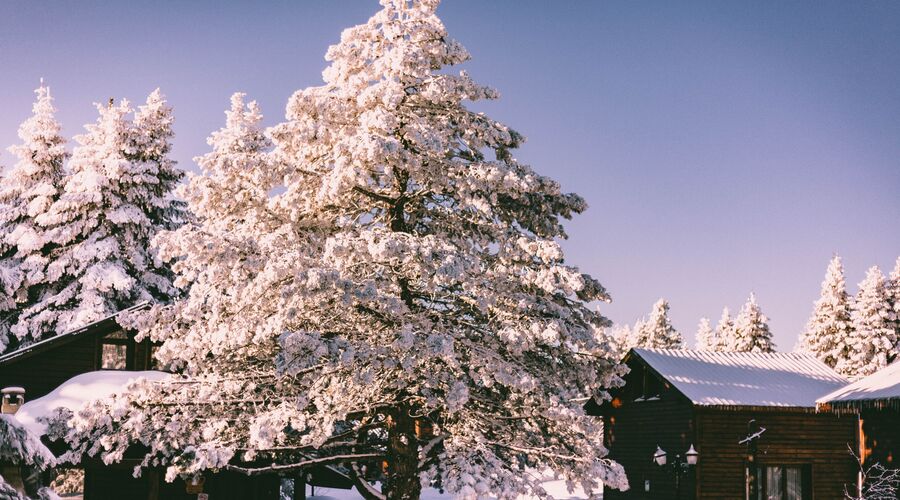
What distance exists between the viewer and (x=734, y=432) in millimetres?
27156

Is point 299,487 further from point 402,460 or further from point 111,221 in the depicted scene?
point 111,221

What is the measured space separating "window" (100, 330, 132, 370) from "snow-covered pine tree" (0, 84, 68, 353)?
8553 mm

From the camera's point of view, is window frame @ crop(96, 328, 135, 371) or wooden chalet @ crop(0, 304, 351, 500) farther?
window frame @ crop(96, 328, 135, 371)

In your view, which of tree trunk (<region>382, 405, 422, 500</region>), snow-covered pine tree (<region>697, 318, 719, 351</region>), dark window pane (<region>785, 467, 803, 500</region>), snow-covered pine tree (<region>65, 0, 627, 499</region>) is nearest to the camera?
snow-covered pine tree (<region>65, 0, 627, 499</region>)

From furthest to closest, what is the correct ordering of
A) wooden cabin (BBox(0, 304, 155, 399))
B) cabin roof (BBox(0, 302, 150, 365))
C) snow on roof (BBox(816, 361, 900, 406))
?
wooden cabin (BBox(0, 304, 155, 399)), cabin roof (BBox(0, 302, 150, 365)), snow on roof (BBox(816, 361, 900, 406))

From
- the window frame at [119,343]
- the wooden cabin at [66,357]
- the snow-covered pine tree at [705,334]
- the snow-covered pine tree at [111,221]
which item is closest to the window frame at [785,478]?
the wooden cabin at [66,357]

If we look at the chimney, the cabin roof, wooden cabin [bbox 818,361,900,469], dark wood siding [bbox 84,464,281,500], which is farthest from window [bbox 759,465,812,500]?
the chimney

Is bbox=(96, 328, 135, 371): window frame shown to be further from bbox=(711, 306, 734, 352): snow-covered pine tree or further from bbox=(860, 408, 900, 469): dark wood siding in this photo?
bbox=(711, 306, 734, 352): snow-covered pine tree

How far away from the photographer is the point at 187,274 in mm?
17141

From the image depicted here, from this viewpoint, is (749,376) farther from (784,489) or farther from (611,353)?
(611,353)

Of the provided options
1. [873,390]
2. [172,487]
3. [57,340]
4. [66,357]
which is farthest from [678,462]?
[57,340]

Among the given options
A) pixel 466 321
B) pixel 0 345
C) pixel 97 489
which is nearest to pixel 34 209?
pixel 0 345

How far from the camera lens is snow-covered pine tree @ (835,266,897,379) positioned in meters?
53.5

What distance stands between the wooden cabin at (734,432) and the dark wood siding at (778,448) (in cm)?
3
